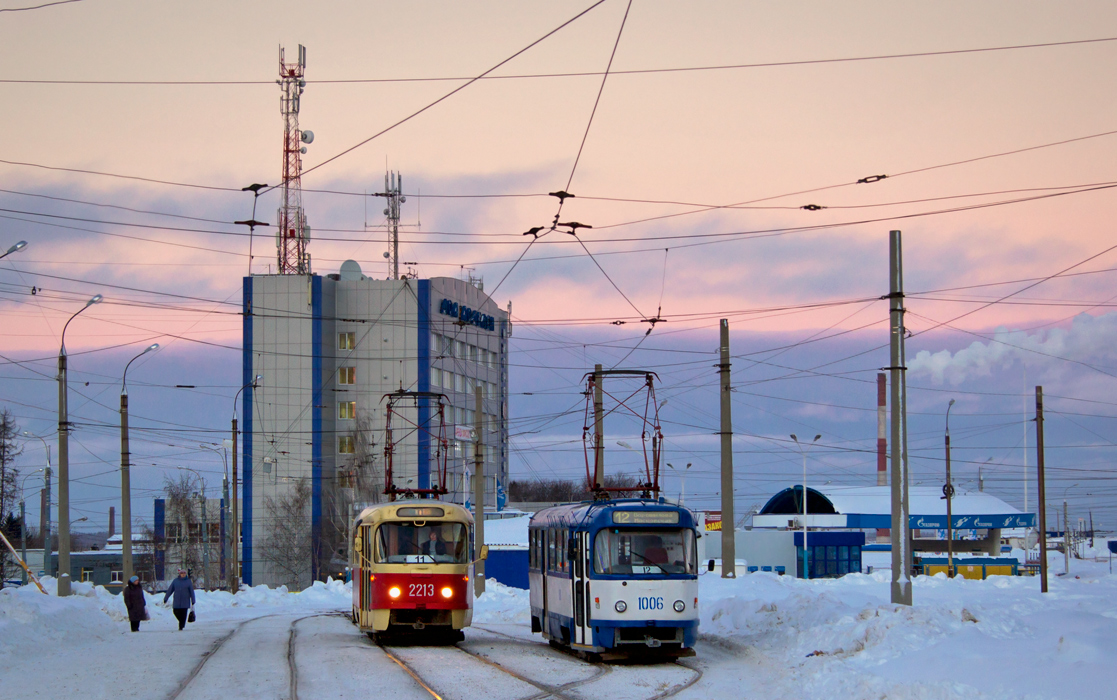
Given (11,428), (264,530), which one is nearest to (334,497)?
(264,530)

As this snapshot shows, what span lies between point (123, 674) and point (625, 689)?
7313 millimetres

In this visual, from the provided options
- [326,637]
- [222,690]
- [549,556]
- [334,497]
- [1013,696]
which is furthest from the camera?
[334,497]

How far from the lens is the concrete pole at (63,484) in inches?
1097

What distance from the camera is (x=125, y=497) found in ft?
109

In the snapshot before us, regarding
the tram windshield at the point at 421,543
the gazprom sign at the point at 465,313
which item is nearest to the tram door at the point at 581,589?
the tram windshield at the point at 421,543

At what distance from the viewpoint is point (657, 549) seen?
1823cm

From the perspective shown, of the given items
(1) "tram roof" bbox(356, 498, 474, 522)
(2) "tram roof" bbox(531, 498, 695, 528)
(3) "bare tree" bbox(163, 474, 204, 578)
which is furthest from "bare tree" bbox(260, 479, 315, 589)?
(2) "tram roof" bbox(531, 498, 695, 528)

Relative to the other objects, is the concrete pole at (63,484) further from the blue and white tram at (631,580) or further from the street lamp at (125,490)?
the blue and white tram at (631,580)

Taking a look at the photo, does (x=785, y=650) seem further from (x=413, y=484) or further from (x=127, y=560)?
(x=413, y=484)

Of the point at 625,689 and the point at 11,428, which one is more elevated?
the point at 11,428

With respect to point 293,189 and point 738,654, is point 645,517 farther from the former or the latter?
point 293,189

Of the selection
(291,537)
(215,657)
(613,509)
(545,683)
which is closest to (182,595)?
(215,657)

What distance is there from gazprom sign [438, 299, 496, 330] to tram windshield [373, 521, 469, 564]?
218ft

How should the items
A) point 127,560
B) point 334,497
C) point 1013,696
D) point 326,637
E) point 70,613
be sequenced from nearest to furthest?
1. point 1013,696
2. point 326,637
3. point 70,613
4. point 127,560
5. point 334,497
